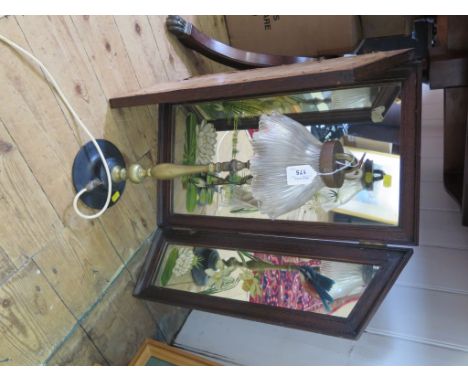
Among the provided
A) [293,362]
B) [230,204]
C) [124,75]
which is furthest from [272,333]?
[124,75]

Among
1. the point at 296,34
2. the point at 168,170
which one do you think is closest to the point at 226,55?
the point at 296,34

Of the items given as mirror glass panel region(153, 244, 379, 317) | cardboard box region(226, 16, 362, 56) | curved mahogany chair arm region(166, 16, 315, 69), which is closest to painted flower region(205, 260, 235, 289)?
mirror glass panel region(153, 244, 379, 317)

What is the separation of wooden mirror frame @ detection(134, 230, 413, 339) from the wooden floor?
6 centimetres

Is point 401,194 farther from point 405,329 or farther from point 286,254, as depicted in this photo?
point 405,329

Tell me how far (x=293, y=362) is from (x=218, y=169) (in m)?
0.52

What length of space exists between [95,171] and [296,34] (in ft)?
3.01

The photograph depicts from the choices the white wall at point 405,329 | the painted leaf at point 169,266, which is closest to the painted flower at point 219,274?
the painted leaf at point 169,266

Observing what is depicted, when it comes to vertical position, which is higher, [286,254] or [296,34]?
[296,34]

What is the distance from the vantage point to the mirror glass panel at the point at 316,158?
76cm

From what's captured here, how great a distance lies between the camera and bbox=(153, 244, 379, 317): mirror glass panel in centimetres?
79

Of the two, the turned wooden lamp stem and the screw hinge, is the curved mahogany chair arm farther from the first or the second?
the screw hinge

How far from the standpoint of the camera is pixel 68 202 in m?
0.85

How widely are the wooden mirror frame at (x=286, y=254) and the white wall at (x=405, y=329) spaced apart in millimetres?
222

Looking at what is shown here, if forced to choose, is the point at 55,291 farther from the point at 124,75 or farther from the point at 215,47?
the point at 215,47
